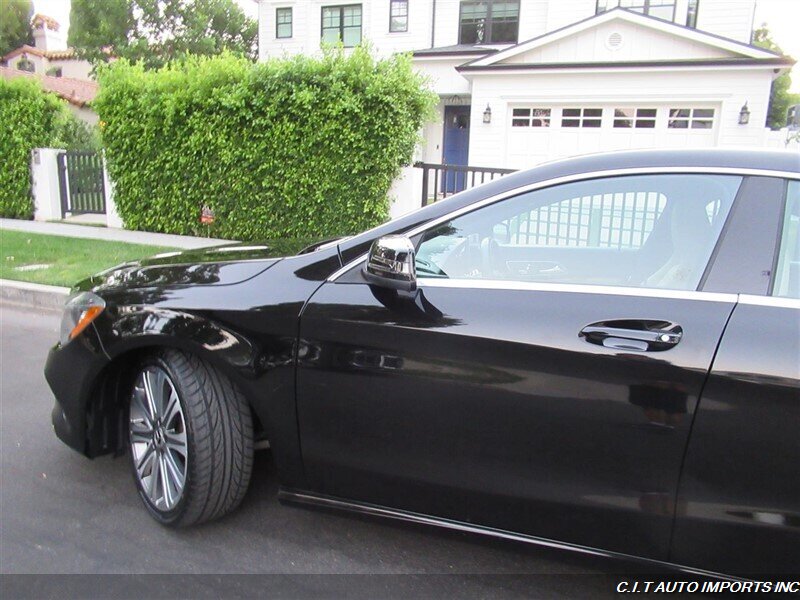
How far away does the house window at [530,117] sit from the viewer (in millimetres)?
16531

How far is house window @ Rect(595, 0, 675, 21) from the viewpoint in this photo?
16.8 m

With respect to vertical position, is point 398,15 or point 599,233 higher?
point 398,15

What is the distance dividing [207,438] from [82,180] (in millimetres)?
11023

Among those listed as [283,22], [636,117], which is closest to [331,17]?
[283,22]

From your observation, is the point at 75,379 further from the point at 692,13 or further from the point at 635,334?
the point at 692,13

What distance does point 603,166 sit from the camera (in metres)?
2.07

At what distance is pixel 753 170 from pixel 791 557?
119 centimetres

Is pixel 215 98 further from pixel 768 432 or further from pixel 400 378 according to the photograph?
pixel 768 432

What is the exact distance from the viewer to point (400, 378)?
212 cm

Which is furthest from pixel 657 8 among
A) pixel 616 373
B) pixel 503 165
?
pixel 616 373

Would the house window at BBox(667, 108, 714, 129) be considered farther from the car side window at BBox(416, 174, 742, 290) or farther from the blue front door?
the car side window at BBox(416, 174, 742, 290)

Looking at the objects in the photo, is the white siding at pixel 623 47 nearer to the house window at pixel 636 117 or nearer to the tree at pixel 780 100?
the house window at pixel 636 117

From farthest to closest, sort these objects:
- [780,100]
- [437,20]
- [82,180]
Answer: [780,100] < [437,20] < [82,180]

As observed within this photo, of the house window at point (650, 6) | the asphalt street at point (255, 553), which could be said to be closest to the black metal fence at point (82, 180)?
the asphalt street at point (255, 553)
